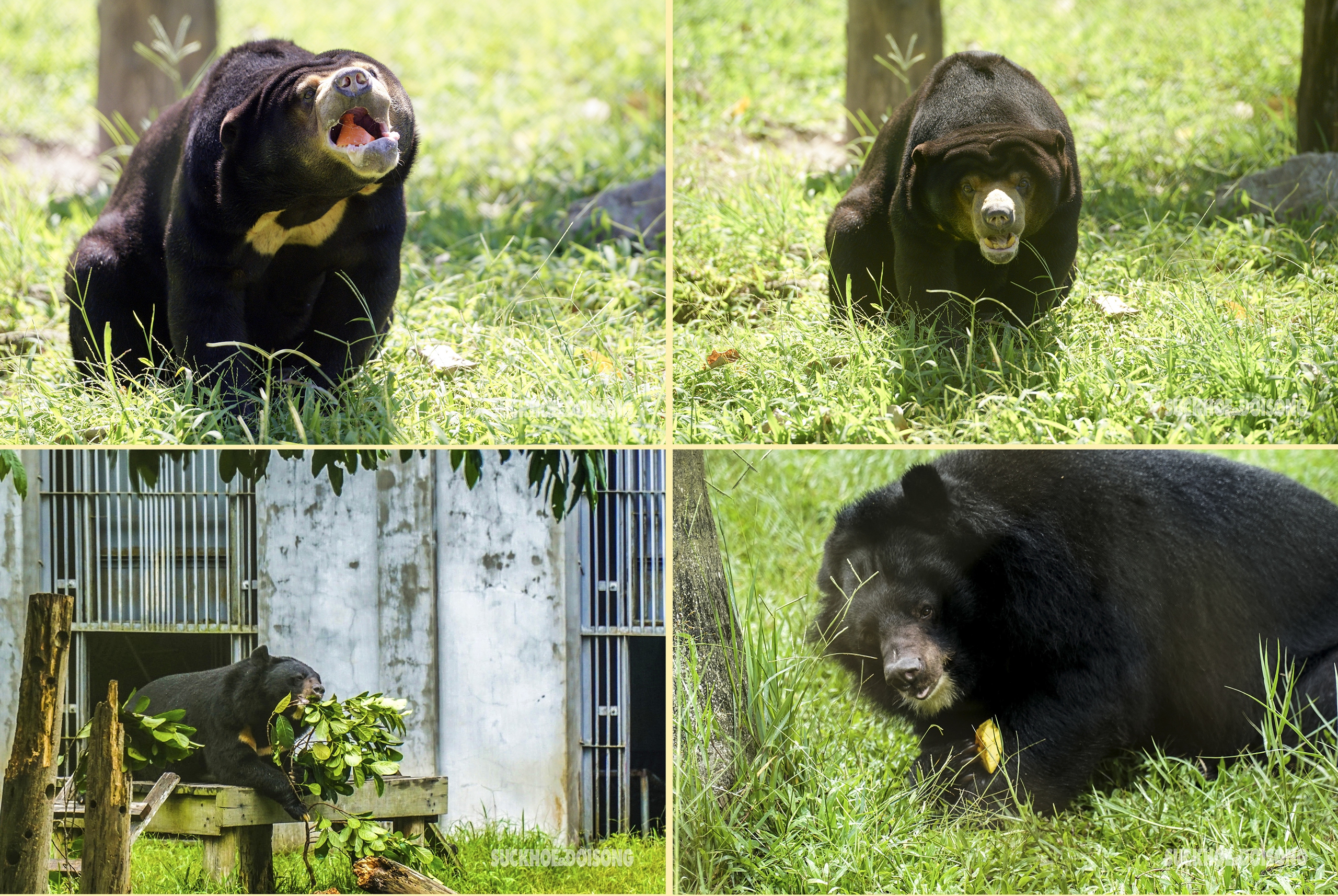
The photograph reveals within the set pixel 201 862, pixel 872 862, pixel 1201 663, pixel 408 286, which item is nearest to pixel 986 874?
pixel 872 862

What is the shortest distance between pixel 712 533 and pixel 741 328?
906mm

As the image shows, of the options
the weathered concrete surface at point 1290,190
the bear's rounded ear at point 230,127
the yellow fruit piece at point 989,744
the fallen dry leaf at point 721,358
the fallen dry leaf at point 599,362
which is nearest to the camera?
the bear's rounded ear at point 230,127

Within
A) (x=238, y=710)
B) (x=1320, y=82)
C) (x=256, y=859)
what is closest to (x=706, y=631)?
(x=238, y=710)

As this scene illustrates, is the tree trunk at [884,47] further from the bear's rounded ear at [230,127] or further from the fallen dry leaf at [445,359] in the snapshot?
the bear's rounded ear at [230,127]

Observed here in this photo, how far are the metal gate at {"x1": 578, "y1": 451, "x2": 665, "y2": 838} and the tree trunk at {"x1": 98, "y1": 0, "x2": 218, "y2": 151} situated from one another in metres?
4.84

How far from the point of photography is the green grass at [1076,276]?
3391mm

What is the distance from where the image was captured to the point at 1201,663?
3619 mm

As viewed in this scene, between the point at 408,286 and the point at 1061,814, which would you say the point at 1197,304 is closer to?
the point at 1061,814

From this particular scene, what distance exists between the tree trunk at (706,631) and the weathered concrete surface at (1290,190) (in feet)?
9.26

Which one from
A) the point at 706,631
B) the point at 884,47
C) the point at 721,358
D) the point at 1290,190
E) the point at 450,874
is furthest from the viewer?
the point at 884,47

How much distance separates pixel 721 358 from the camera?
12.2 ft

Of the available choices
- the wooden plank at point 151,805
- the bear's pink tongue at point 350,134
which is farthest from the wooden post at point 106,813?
the bear's pink tongue at point 350,134

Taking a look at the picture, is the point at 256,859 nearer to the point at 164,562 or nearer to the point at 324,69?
the point at 164,562

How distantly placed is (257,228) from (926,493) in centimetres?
212
